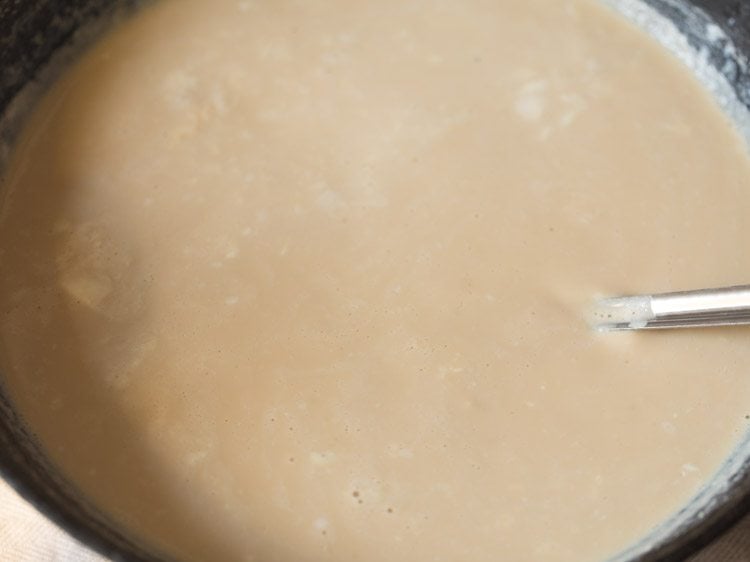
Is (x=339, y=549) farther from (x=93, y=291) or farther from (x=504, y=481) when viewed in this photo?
(x=93, y=291)

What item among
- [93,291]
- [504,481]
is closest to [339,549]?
[504,481]

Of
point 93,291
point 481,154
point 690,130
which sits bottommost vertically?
point 690,130

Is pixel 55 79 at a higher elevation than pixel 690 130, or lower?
higher

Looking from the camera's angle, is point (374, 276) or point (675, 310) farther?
point (374, 276)
